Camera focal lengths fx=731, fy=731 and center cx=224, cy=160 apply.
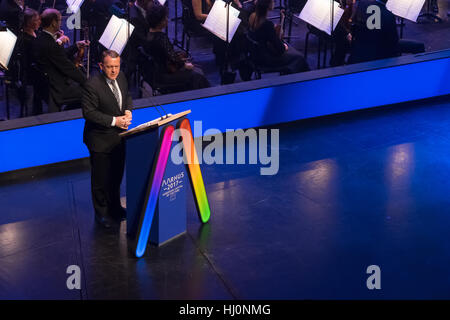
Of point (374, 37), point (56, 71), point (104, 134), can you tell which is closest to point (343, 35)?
point (374, 37)

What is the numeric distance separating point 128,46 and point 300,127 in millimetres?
2070

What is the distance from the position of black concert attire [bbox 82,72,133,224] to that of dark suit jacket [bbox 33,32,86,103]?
1585 mm

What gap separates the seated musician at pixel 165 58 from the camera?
23.9ft

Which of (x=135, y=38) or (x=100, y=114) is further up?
(x=100, y=114)

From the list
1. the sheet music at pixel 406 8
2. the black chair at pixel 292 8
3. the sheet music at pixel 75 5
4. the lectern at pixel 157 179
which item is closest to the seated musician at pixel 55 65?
the sheet music at pixel 75 5

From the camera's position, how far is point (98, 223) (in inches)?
220

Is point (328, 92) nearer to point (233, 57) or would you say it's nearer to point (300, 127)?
point (300, 127)

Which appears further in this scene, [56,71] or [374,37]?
[374,37]

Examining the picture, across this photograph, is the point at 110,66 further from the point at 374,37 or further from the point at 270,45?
the point at 374,37

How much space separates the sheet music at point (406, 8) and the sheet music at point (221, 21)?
6.32 feet

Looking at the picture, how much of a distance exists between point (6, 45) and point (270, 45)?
280cm

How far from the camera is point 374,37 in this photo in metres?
8.05

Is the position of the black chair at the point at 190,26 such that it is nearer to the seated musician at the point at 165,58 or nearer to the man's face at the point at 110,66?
the seated musician at the point at 165,58
